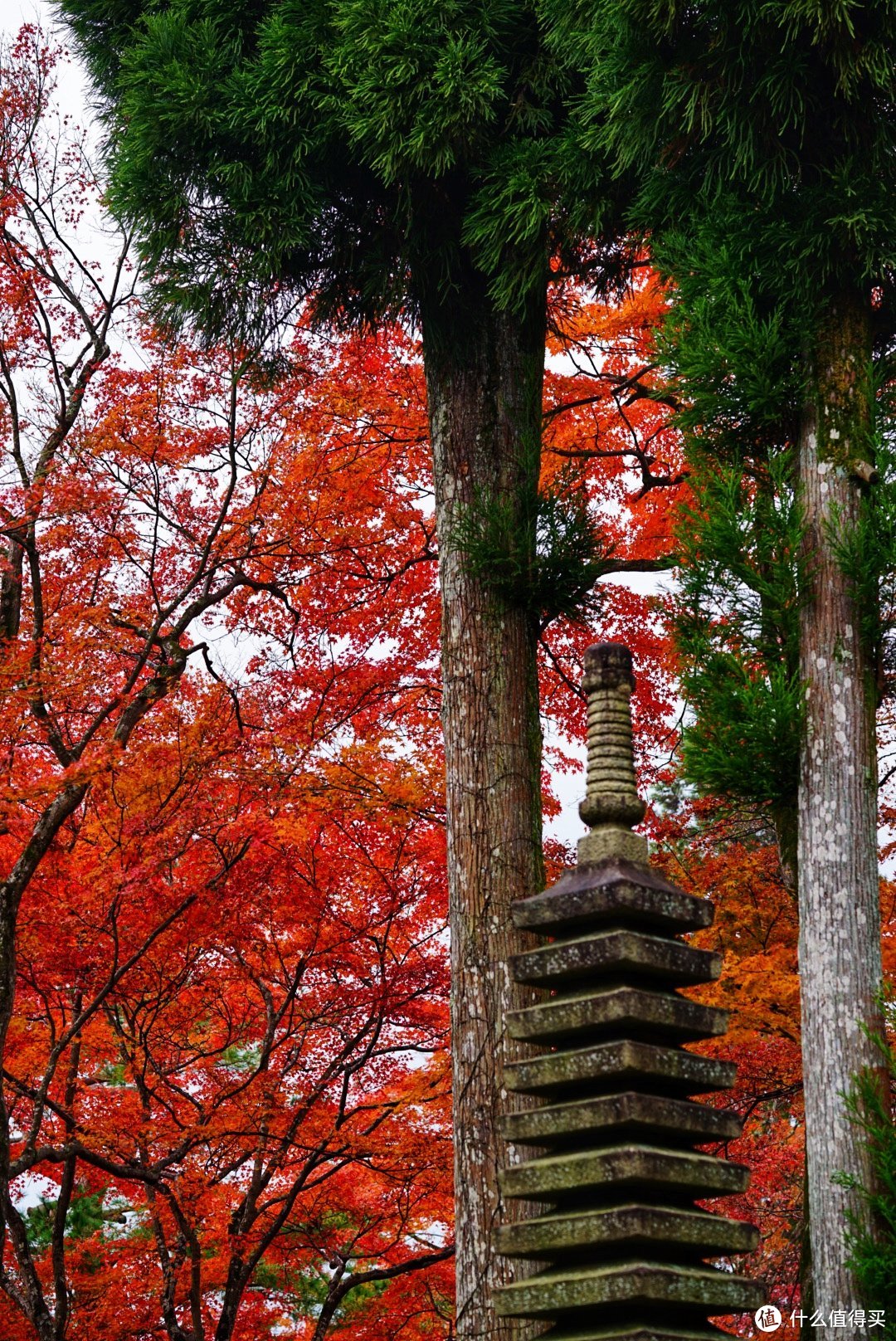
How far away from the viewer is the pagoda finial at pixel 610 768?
5.16 metres

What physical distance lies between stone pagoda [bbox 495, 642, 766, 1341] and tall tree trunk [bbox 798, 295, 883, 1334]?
2.00 m

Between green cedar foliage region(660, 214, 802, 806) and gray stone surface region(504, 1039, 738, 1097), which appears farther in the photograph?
green cedar foliage region(660, 214, 802, 806)

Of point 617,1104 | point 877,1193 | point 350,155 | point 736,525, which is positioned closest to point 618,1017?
point 617,1104

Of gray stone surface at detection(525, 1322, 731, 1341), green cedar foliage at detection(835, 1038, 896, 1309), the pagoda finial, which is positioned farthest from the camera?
green cedar foliage at detection(835, 1038, 896, 1309)

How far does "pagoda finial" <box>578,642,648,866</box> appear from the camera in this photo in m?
5.16

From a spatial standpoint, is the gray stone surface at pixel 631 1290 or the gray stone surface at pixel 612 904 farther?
the gray stone surface at pixel 612 904

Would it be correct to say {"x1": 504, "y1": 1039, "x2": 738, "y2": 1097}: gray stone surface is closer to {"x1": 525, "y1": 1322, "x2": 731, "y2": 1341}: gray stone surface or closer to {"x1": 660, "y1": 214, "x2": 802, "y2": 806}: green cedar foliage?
{"x1": 525, "y1": 1322, "x2": 731, "y2": 1341}: gray stone surface

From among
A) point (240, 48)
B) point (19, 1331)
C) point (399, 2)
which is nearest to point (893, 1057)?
point (399, 2)

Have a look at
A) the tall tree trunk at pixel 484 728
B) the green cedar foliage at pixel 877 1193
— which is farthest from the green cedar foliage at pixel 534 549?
the green cedar foliage at pixel 877 1193

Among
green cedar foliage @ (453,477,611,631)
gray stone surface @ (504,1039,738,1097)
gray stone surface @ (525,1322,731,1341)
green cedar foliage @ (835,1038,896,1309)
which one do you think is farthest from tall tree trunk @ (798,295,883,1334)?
gray stone surface @ (525,1322,731,1341)

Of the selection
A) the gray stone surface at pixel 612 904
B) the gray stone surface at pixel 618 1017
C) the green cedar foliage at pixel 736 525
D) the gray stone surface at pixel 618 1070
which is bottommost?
the gray stone surface at pixel 618 1070

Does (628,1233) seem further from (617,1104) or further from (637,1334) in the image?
(617,1104)

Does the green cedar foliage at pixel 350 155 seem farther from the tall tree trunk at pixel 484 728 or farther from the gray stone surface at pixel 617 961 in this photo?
the gray stone surface at pixel 617 961

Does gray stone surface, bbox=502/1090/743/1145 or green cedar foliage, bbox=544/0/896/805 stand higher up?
green cedar foliage, bbox=544/0/896/805
